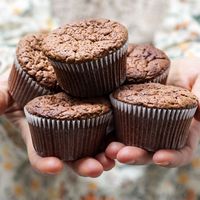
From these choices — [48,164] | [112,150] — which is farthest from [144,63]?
[48,164]

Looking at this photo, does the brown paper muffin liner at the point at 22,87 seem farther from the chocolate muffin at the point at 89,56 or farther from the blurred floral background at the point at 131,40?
the blurred floral background at the point at 131,40

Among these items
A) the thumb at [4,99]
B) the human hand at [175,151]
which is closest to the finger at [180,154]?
the human hand at [175,151]

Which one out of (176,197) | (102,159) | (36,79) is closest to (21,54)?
(36,79)

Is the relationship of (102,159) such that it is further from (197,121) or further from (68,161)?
(197,121)

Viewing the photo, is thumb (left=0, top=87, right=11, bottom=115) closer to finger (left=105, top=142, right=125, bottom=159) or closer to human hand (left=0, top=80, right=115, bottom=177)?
human hand (left=0, top=80, right=115, bottom=177)

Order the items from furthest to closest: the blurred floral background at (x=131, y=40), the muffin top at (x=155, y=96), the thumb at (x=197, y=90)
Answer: the blurred floral background at (x=131, y=40), the thumb at (x=197, y=90), the muffin top at (x=155, y=96)

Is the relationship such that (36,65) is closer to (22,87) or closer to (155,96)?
(22,87)

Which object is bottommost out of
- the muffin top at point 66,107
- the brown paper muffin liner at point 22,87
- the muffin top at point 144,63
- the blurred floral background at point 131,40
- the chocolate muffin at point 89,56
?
the blurred floral background at point 131,40
